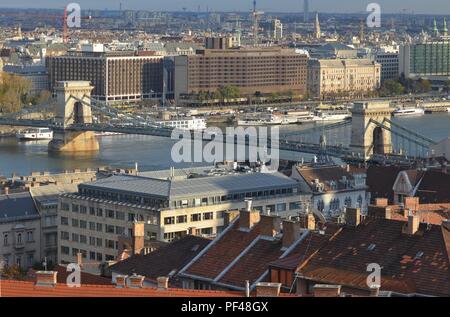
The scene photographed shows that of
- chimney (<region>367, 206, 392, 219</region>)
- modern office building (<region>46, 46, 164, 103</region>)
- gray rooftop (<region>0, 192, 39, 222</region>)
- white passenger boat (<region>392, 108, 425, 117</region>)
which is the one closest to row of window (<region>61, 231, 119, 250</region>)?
gray rooftop (<region>0, 192, 39, 222</region>)

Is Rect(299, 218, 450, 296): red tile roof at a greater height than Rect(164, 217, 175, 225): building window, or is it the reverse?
Rect(299, 218, 450, 296): red tile roof

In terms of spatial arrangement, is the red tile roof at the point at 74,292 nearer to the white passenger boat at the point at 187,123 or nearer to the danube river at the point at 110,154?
the danube river at the point at 110,154

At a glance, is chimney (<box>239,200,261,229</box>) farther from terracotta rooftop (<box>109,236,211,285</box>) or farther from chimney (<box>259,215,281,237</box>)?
terracotta rooftop (<box>109,236,211,285</box>)

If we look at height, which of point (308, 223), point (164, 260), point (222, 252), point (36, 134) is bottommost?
point (36, 134)

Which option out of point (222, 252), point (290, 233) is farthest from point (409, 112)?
point (290, 233)

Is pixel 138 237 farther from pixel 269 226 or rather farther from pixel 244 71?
pixel 244 71

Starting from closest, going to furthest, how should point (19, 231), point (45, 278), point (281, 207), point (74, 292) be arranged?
point (74, 292)
point (45, 278)
point (19, 231)
point (281, 207)
